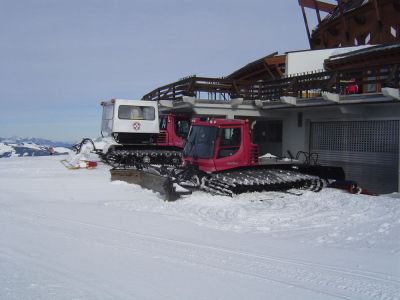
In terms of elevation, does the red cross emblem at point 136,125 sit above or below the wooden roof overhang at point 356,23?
below

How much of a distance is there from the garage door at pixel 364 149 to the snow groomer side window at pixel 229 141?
593 centimetres

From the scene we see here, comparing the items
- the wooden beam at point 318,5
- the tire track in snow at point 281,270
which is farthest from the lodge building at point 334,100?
the tire track in snow at point 281,270

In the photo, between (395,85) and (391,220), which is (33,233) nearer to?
(391,220)

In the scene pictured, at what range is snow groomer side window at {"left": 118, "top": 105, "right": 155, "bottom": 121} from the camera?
1758 cm

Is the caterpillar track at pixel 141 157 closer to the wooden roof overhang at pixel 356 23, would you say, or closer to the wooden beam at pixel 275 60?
the wooden beam at pixel 275 60

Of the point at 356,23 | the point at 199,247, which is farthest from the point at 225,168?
the point at 356,23

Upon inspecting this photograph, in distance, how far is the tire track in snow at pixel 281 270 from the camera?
4387mm

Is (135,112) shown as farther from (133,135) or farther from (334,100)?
(334,100)

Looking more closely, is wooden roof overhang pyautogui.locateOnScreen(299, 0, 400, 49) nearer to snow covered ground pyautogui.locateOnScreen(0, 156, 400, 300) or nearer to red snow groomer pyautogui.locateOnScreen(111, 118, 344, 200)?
red snow groomer pyautogui.locateOnScreen(111, 118, 344, 200)

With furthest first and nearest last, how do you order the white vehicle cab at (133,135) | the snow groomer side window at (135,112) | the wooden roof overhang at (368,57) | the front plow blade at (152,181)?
the snow groomer side window at (135,112)
the white vehicle cab at (133,135)
the wooden roof overhang at (368,57)
the front plow blade at (152,181)

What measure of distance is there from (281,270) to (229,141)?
6666 millimetres

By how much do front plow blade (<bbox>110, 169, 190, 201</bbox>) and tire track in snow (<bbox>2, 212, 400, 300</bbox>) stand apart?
3.22 m

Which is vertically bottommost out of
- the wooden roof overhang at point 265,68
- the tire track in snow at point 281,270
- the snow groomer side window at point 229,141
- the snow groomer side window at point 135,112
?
the tire track in snow at point 281,270

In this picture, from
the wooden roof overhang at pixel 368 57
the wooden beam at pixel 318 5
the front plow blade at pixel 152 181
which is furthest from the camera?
the wooden beam at pixel 318 5
